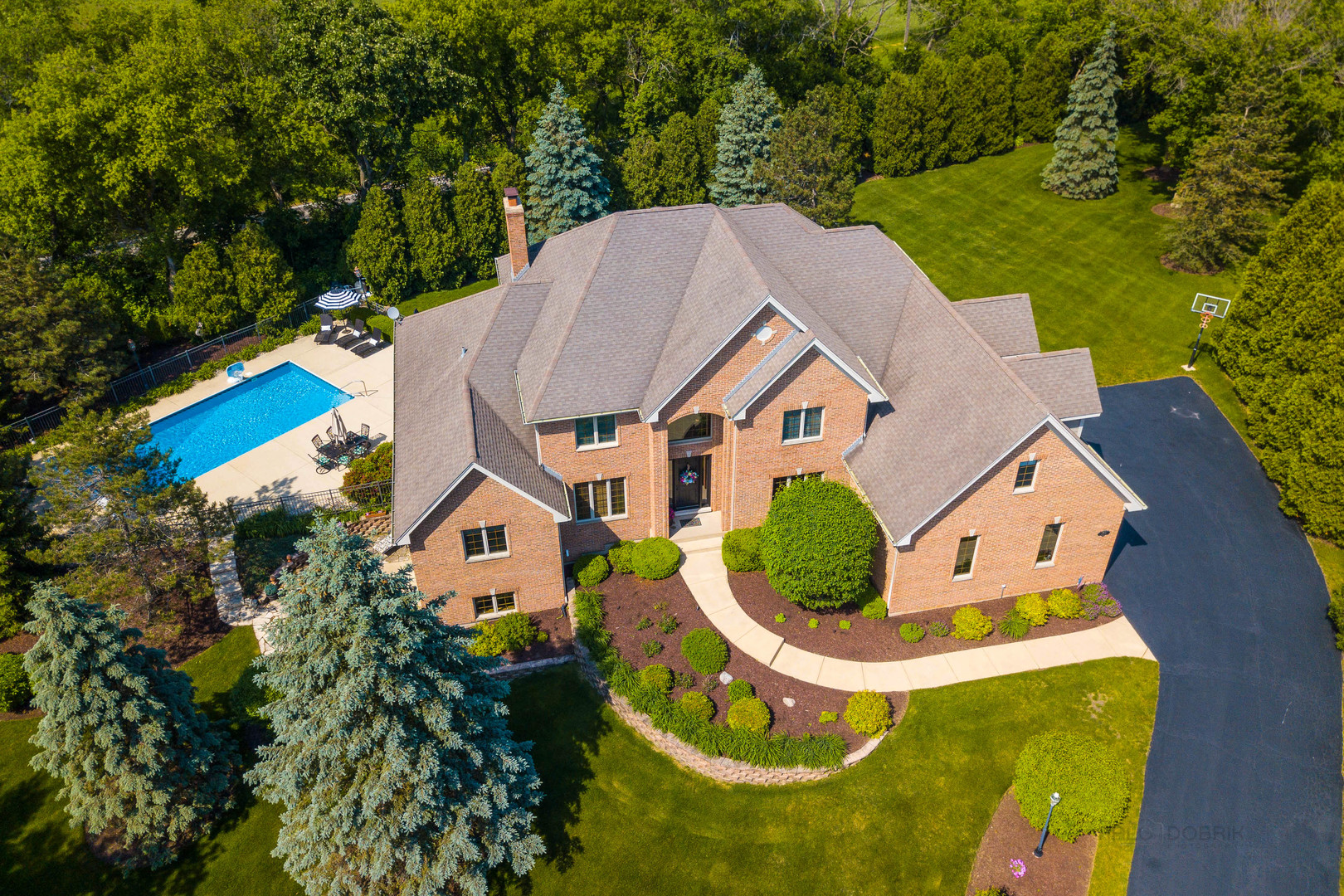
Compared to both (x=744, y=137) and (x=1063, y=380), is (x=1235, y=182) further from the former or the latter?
(x=744, y=137)

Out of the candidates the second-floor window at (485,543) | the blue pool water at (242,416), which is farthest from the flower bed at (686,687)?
the blue pool water at (242,416)

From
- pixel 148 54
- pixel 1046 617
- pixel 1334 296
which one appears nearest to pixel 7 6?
pixel 148 54

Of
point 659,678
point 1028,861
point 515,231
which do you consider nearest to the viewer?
point 1028,861

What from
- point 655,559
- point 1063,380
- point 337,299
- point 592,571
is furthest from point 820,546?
point 337,299

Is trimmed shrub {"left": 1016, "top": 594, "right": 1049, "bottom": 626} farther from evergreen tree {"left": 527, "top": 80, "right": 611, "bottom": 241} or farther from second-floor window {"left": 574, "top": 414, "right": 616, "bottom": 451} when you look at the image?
evergreen tree {"left": 527, "top": 80, "right": 611, "bottom": 241}

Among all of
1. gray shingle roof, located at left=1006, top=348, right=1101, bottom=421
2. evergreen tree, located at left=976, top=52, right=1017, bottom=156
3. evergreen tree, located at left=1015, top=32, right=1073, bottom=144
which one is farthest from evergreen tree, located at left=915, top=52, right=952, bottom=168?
gray shingle roof, located at left=1006, top=348, right=1101, bottom=421

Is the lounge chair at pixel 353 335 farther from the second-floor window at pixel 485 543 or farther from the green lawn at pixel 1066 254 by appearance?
the green lawn at pixel 1066 254

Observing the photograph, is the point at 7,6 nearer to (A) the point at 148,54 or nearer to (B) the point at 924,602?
(A) the point at 148,54
